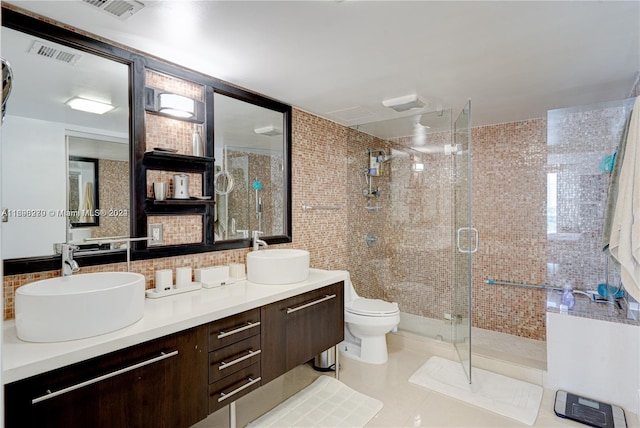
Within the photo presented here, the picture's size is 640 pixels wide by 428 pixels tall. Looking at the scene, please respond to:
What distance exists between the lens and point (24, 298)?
4.60 ft

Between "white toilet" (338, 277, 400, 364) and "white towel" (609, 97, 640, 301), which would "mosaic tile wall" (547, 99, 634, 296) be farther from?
"white toilet" (338, 277, 400, 364)

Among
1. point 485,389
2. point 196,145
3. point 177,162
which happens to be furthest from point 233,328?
point 485,389

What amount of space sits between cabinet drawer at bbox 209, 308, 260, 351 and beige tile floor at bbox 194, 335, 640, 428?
73cm

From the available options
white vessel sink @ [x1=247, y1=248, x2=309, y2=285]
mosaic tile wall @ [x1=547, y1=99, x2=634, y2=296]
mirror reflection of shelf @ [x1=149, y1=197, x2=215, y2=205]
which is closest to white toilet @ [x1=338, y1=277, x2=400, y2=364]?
white vessel sink @ [x1=247, y1=248, x2=309, y2=285]

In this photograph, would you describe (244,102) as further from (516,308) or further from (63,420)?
(516,308)

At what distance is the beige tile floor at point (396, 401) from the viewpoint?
2.26 meters

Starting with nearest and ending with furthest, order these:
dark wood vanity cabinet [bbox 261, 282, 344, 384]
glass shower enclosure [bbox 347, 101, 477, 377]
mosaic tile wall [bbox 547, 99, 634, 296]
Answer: dark wood vanity cabinet [bbox 261, 282, 344, 384]
mosaic tile wall [bbox 547, 99, 634, 296]
glass shower enclosure [bbox 347, 101, 477, 377]

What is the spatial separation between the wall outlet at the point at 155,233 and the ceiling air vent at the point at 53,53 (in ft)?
3.11

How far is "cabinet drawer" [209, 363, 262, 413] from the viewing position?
1.83 m

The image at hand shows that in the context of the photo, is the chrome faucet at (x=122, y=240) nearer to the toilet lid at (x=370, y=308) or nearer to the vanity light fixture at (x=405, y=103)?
the toilet lid at (x=370, y=308)

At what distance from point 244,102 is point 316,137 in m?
0.85

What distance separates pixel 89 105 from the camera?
1946 millimetres

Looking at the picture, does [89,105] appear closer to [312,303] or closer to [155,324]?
[155,324]

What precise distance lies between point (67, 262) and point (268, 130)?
1.72m
